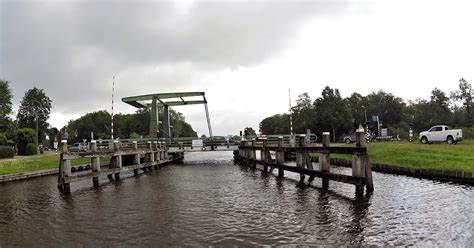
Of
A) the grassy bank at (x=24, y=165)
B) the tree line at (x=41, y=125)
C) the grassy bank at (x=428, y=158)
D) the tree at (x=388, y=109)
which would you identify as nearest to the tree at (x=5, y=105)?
the tree line at (x=41, y=125)

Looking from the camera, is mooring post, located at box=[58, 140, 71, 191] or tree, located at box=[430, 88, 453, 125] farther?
tree, located at box=[430, 88, 453, 125]

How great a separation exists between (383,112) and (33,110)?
8362 cm

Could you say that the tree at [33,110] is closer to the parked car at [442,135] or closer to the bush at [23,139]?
the bush at [23,139]

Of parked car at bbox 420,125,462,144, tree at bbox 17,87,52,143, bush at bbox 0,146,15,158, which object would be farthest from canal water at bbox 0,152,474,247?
tree at bbox 17,87,52,143

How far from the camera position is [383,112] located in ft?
284

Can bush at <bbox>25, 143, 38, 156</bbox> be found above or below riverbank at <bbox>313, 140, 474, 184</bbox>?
above

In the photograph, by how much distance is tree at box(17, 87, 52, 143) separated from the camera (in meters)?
78.7

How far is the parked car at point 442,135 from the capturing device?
87.7ft

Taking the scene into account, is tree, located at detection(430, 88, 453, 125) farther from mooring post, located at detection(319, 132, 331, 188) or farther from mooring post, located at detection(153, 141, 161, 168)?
mooring post, located at detection(319, 132, 331, 188)

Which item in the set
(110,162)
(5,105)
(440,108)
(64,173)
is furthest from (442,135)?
(5,105)

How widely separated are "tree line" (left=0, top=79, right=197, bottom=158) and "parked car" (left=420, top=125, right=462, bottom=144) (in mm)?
28661

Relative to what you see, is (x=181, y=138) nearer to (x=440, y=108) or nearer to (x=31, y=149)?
(x=31, y=149)

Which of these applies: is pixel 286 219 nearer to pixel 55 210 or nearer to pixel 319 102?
pixel 55 210

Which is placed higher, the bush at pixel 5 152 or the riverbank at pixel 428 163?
the bush at pixel 5 152
